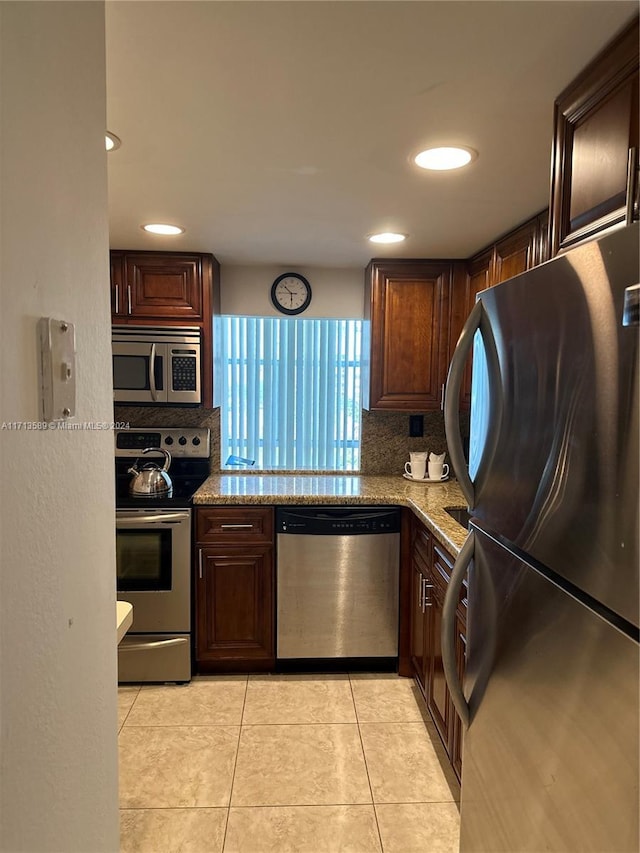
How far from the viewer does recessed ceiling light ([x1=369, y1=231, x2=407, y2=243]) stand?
255cm

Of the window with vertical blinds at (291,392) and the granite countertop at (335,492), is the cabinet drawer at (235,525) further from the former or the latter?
the window with vertical blinds at (291,392)

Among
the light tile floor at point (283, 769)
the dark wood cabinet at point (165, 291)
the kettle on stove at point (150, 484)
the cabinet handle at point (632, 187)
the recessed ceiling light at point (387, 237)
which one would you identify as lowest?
the light tile floor at point (283, 769)

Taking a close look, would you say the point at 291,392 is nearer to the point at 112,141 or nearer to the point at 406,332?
the point at 406,332

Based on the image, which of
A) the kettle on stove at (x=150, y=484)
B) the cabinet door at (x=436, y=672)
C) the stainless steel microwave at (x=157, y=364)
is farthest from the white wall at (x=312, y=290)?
the cabinet door at (x=436, y=672)

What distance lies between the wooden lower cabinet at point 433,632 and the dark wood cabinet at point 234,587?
76 centimetres

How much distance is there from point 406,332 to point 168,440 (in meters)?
1.59

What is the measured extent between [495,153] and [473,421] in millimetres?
937

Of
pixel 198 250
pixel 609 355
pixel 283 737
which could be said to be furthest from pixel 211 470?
pixel 609 355

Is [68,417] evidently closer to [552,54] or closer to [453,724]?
[552,54]

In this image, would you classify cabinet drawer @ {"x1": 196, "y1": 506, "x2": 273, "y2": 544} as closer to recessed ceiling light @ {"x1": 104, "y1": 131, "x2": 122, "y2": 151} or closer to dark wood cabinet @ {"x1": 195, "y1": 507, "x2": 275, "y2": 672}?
dark wood cabinet @ {"x1": 195, "y1": 507, "x2": 275, "y2": 672}

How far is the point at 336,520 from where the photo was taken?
2.79 m

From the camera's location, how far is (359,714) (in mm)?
2480

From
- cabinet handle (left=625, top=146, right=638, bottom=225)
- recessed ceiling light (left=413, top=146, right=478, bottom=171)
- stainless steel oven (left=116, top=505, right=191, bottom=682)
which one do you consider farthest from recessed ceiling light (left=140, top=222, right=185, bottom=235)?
cabinet handle (left=625, top=146, right=638, bottom=225)

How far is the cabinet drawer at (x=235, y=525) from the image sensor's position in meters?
2.76
